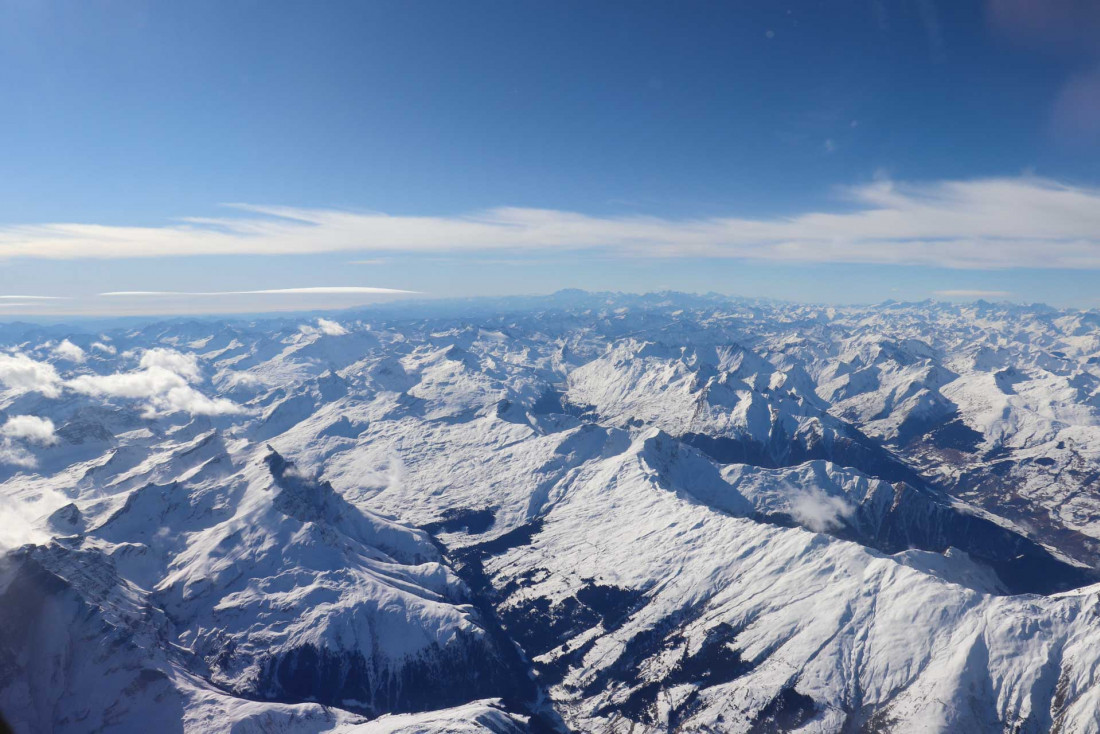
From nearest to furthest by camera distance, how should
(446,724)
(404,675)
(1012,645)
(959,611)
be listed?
(446,724), (1012,645), (959,611), (404,675)

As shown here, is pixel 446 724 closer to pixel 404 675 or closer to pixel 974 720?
pixel 404 675

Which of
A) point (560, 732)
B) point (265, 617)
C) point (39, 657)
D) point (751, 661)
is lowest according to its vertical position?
point (560, 732)

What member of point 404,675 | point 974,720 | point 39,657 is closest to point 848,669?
point 974,720

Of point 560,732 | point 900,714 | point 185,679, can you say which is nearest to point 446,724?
point 560,732

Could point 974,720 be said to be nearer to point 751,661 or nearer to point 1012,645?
point 1012,645

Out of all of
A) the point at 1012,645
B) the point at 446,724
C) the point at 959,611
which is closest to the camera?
the point at 446,724

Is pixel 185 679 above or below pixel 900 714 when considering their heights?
above

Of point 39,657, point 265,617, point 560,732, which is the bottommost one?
point 560,732

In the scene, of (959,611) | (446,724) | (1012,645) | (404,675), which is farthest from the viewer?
(404,675)

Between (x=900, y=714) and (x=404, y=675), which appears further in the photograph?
(x=404, y=675)
